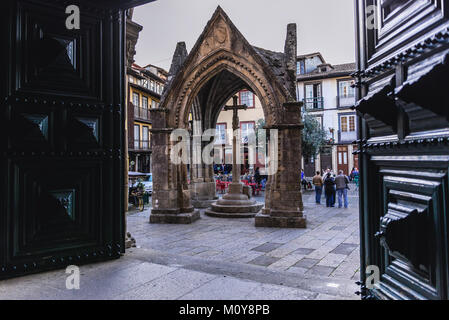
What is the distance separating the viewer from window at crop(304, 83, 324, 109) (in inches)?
1267

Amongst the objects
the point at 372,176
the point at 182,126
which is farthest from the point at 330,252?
the point at 182,126

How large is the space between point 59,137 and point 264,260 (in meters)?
3.74

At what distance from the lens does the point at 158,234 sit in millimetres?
7820

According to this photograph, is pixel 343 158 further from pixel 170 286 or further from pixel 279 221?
pixel 170 286

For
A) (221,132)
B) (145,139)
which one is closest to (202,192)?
(221,132)

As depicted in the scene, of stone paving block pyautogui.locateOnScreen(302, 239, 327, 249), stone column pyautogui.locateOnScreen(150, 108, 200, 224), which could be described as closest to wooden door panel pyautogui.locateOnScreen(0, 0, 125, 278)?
stone paving block pyautogui.locateOnScreen(302, 239, 327, 249)

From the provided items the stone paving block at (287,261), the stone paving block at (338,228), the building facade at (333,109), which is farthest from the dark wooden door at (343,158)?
the stone paving block at (287,261)

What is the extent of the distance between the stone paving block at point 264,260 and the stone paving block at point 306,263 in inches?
15.9

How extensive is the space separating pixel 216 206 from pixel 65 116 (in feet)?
25.5

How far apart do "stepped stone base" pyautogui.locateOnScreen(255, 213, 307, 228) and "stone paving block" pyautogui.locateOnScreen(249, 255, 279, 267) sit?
9.51 ft

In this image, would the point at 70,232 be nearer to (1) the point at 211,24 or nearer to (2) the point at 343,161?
(1) the point at 211,24

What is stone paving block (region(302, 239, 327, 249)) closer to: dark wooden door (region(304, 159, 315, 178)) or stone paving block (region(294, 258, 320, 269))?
stone paving block (region(294, 258, 320, 269))

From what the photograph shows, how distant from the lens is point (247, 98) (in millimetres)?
32688

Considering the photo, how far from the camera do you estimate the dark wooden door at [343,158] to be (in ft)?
101
